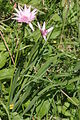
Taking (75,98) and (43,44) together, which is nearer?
(75,98)

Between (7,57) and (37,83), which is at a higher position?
(7,57)

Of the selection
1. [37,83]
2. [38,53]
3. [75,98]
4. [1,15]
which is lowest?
[75,98]

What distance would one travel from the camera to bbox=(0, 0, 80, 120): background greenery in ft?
4.83

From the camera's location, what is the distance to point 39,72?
150cm

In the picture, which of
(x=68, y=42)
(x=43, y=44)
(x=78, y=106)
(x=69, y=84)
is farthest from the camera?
(x=68, y=42)

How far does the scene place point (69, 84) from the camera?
162cm

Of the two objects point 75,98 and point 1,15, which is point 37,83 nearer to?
point 75,98

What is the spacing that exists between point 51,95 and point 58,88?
0.05 meters

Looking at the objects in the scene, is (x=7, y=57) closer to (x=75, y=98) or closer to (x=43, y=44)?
(x=43, y=44)

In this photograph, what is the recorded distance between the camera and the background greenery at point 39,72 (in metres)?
1.47

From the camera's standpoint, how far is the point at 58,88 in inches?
61.7

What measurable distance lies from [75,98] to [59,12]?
2.16 feet

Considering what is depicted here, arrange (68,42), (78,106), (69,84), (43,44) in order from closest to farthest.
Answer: (78,106) < (69,84) < (43,44) < (68,42)

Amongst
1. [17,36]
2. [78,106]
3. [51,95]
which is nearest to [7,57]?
[17,36]
